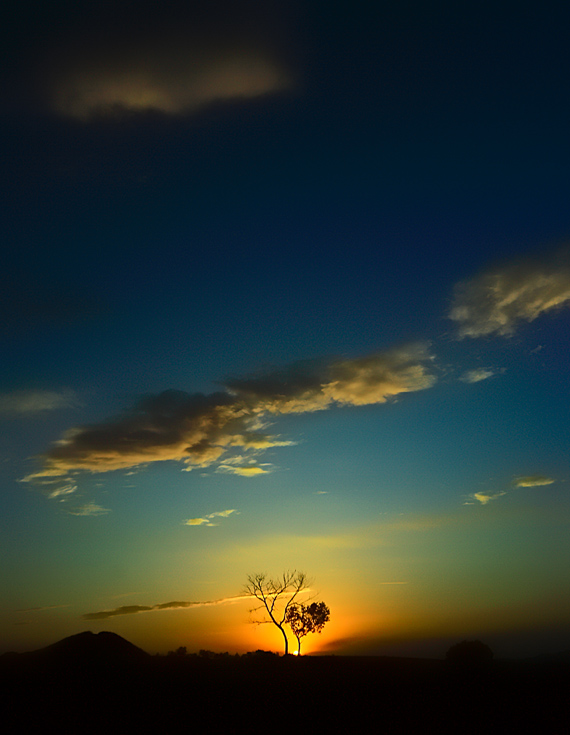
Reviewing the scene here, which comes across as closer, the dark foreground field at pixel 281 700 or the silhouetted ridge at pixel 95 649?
the dark foreground field at pixel 281 700

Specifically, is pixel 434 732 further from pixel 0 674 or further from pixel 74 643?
pixel 74 643

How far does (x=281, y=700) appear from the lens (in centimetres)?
3859

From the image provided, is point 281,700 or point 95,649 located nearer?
point 281,700

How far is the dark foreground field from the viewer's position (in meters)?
32.2

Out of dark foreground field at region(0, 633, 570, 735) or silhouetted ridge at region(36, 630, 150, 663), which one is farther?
silhouetted ridge at region(36, 630, 150, 663)

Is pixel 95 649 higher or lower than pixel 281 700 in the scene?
higher

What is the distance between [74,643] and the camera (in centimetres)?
7444

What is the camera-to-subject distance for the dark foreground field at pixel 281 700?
1267 inches

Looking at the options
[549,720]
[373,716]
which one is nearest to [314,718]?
[373,716]

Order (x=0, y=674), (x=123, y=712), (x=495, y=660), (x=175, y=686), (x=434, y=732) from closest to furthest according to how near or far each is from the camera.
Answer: (x=434, y=732) < (x=123, y=712) < (x=175, y=686) < (x=0, y=674) < (x=495, y=660)

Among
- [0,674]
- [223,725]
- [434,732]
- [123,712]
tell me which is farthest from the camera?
[0,674]

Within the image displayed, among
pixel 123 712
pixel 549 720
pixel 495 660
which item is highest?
pixel 123 712

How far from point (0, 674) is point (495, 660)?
60162mm

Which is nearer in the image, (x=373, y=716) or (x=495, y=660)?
(x=373, y=716)
